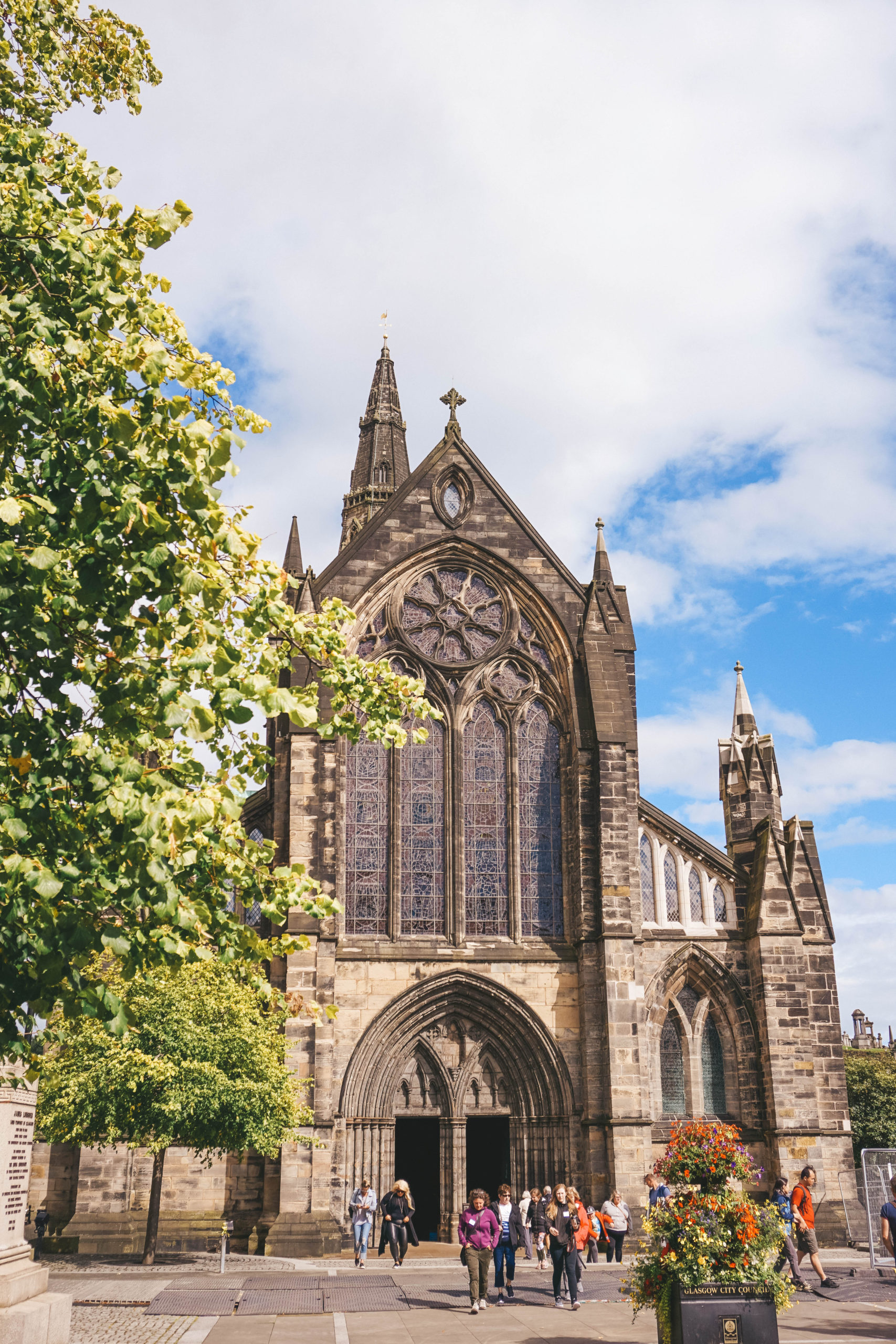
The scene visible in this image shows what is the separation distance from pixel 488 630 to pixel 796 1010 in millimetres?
9855

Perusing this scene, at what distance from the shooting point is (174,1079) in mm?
18234

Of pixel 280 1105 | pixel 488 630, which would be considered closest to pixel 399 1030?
pixel 280 1105

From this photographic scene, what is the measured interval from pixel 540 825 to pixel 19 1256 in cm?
1638

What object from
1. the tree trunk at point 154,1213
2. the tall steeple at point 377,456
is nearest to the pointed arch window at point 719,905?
the tree trunk at point 154,1213

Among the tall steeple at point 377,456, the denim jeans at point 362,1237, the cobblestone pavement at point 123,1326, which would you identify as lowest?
the cobblestone pavement at point 123,1326

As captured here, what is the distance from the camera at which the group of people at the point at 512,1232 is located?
14.6 m

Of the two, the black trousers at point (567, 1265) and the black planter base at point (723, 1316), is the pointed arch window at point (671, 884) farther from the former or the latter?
the black planter base at point (723, 1316)

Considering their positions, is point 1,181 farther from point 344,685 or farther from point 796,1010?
point 796,1010

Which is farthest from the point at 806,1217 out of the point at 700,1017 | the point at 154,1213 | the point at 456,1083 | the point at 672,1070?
the point at 154,1213

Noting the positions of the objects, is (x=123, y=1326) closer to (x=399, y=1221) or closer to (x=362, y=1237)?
(x=399, y=1221)

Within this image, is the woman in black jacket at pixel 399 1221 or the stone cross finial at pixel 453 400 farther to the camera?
the stone cross finial at pixel 453 400

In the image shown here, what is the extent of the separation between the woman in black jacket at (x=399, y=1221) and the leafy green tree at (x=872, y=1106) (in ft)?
131

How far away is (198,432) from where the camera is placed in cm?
710

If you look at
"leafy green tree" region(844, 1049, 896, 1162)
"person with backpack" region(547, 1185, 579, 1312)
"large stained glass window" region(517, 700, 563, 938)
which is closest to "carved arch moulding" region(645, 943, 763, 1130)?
"large stained glass window" region(517, 700, 563, 938)
